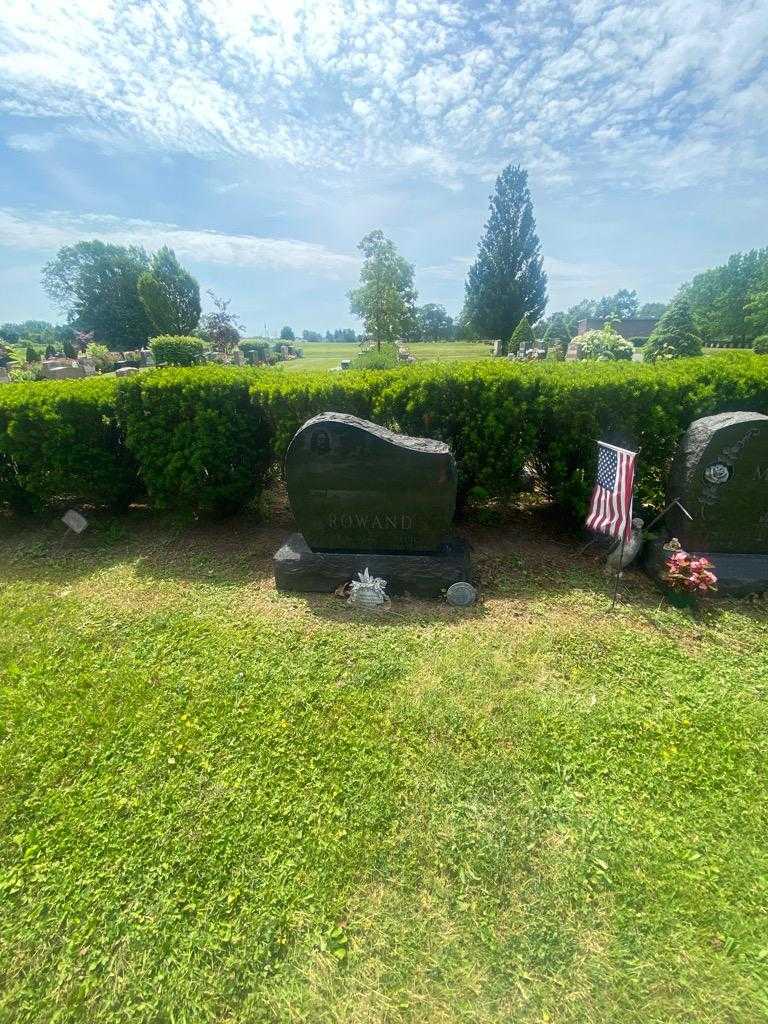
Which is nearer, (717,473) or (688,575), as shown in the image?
(688,575)

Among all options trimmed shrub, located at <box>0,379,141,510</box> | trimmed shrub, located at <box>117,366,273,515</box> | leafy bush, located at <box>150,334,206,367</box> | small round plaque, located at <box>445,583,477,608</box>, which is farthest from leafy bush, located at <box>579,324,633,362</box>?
leafy bush, located at <box>150,334,206,367</box>

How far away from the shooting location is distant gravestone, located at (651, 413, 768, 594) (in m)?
3.90

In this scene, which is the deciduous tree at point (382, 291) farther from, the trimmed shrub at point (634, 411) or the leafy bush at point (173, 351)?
the trimmed shrub at point (634, 411)

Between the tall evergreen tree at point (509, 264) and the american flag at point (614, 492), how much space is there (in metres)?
36.2

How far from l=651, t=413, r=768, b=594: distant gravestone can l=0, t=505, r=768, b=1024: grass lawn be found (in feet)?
1.81

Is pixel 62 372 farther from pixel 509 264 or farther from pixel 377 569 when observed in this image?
pixel 509 264

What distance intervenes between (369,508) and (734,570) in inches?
139

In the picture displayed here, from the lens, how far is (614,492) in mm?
3988

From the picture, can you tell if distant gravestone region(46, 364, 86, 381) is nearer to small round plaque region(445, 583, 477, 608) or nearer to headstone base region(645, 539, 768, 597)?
small round plaque region(445, 583, 477, 608)

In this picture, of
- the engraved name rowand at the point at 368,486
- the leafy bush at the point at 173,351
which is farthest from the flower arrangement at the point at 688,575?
the leafy bush at the point at 173,351

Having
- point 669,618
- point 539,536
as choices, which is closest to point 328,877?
point 669,618

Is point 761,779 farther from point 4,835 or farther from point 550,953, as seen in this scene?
point 4,835

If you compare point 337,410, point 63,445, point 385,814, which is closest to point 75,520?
point 63,445

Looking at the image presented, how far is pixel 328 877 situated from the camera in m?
2.03
